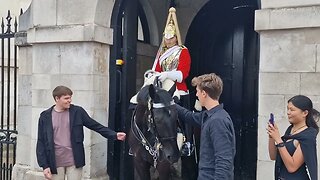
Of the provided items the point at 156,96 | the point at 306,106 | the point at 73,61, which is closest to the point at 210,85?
the point at 306,106

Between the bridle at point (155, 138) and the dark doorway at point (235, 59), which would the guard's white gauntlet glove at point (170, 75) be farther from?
the dark doorway at point (235, 59)

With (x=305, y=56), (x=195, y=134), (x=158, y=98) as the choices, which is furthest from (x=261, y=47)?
(x=195, y=134)

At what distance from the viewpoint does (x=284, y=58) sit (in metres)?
4.71

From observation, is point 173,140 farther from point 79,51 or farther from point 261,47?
point 79,51

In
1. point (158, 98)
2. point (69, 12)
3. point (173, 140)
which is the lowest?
point (173, 140)

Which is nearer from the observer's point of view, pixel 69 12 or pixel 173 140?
pixel 173 140

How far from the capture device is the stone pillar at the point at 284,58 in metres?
4.58

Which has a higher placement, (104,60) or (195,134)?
(104,60)

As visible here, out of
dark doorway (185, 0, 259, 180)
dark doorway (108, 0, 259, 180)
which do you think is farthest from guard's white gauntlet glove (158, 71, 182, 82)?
dark doorway (185, 0, 259, 180)

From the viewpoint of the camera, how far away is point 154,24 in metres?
8.20

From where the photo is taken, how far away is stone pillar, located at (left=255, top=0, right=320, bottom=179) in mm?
4582

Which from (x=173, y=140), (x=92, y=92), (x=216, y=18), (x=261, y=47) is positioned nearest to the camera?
(x=173, y=140)

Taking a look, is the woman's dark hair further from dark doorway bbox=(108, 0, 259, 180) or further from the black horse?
dark doorway bbox=(108, 0, 259, 180)

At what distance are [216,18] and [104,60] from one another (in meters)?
2.80
